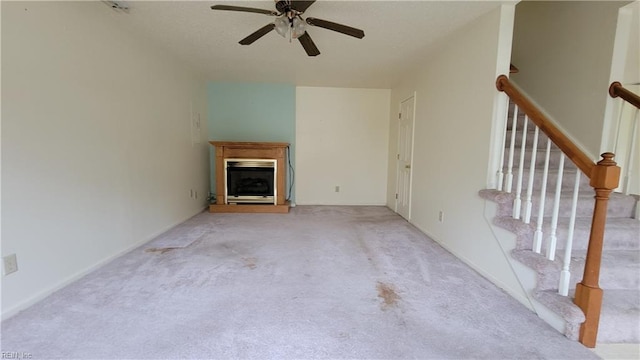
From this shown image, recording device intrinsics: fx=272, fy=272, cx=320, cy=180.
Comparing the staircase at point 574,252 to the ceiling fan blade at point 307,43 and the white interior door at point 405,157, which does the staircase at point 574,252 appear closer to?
the white interior door at point 405,157

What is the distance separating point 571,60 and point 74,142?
4.50 meters

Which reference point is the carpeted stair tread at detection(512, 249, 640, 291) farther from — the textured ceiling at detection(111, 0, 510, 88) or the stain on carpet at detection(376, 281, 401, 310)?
the textured ceiling at detection(111, 0, 510, 88)

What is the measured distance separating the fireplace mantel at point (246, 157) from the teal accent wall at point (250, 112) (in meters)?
0.58

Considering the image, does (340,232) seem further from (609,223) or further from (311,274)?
(609,223)

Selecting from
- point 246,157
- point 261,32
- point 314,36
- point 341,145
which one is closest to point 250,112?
point 246,157

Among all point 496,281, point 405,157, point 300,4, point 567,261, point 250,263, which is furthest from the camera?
point 405,157

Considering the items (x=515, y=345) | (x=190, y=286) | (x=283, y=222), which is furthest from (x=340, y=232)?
(x=515, y=345)

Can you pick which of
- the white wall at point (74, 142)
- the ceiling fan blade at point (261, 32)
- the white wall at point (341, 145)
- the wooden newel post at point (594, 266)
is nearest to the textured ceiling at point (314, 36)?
the ceiling fan blade at point (261, 32)

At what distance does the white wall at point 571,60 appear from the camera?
7.93 ft

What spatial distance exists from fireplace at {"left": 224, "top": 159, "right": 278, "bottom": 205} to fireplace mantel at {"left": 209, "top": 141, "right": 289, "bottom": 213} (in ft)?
0.21

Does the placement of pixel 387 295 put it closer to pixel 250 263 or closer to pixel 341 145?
pixel 250 263

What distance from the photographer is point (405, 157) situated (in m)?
4.30

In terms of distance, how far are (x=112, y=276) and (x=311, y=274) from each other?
1.56 metres

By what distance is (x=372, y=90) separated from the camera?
5.20m
